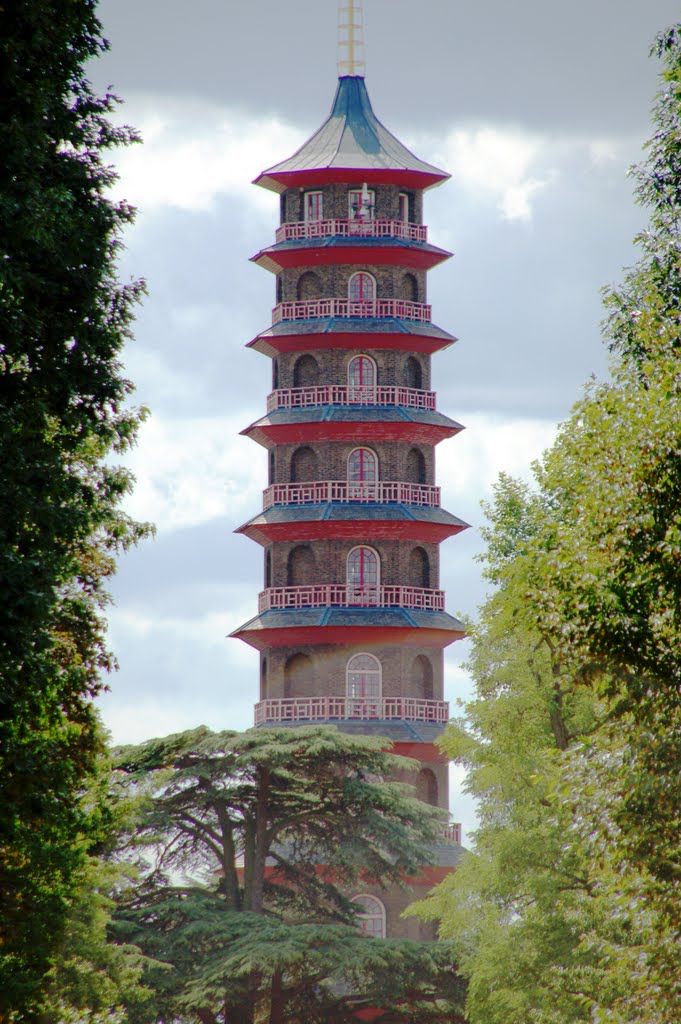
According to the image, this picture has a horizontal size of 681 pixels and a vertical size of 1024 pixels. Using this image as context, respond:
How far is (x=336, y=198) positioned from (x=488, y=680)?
24.6m

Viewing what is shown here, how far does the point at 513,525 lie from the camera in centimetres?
3662

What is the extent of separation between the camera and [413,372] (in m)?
57.7

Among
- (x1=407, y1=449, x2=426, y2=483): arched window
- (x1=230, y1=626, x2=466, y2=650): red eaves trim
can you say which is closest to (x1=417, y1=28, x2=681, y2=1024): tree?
(x1=230, y1=626, x2=466, y2=650): red eaves trim

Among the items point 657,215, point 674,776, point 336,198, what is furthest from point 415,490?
point 674,776

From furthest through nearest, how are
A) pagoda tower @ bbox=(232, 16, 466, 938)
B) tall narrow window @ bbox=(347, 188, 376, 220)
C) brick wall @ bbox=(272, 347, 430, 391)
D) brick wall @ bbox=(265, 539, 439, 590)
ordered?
tall narrow window @ bbox=(347, 188, 376, 220), brick wall @ bbox=(272, 347, 430, 391), brick wall @ bbox=(265, 539, 439, 590), pagoda tower @ bbox=(232, 16, 466, 938)

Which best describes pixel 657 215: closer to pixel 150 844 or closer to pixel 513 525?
pixel 513 525

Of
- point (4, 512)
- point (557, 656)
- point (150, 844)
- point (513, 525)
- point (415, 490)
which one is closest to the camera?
point (4, 512)

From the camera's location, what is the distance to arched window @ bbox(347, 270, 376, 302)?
5762cm

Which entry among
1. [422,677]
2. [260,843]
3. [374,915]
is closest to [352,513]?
[422,677]

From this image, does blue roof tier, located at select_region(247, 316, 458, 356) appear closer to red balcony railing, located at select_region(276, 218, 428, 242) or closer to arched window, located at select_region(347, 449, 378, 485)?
red balcony railing, located at select_region(276, 218, 428, 242)

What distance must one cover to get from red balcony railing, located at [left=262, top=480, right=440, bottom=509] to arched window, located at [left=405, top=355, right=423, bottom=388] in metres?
3.62

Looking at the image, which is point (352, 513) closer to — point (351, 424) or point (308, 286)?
point (351, 424)

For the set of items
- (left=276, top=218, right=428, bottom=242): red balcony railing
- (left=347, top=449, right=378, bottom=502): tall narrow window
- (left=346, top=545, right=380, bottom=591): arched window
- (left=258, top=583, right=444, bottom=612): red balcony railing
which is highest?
(left=276, top=218, right=428, bottom=242): red balcony railing

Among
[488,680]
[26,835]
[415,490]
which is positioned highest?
[415,490]
